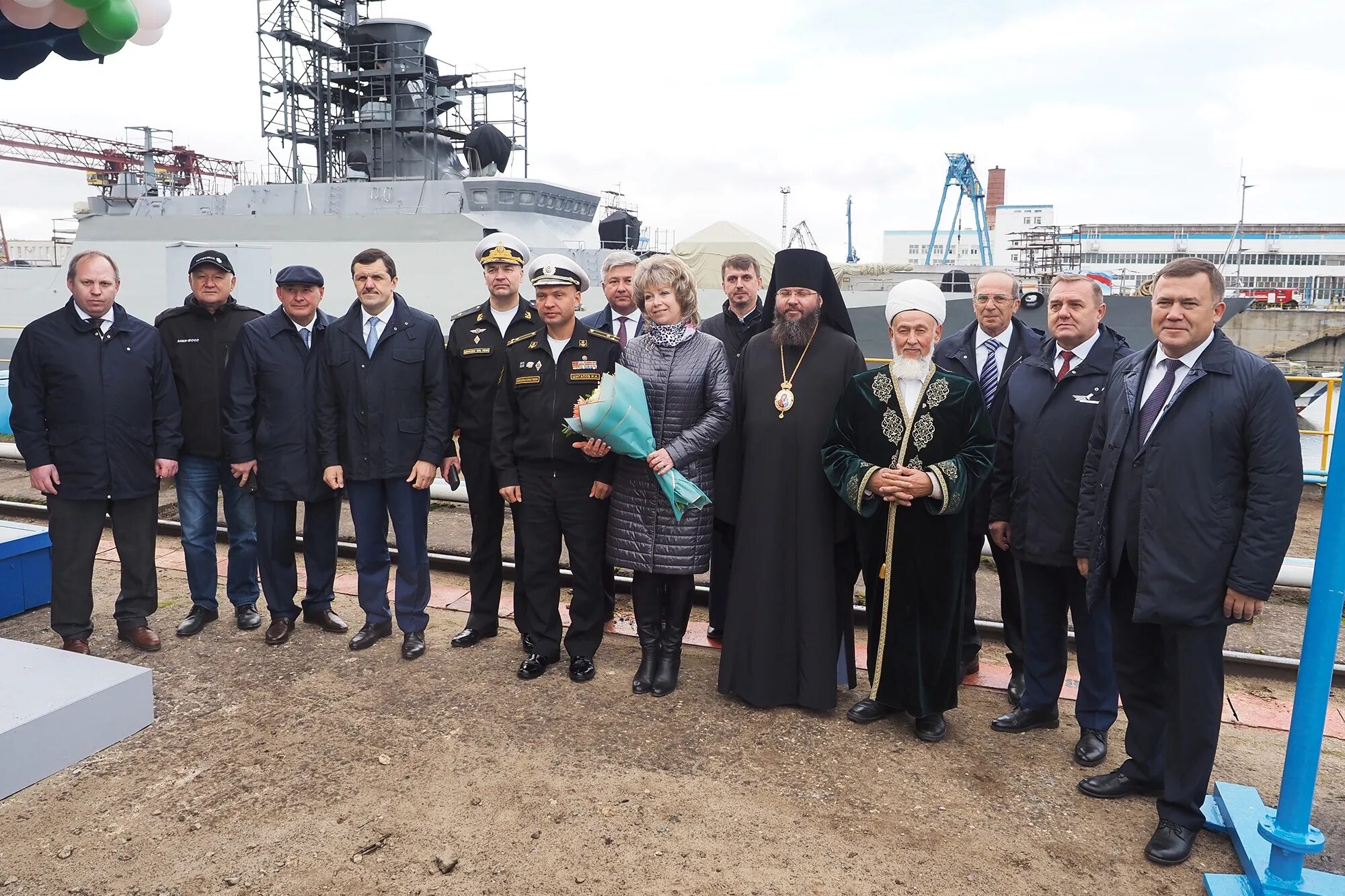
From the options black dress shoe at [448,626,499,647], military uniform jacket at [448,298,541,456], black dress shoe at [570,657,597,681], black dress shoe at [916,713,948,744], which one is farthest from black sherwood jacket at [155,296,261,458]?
black dress shoe at [916,713,948,744]

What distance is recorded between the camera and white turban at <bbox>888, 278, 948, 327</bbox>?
3539 millimetres

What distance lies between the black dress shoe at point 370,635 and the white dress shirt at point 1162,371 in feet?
12.3

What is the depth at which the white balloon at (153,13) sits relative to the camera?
391 cm

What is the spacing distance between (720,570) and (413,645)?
165cm

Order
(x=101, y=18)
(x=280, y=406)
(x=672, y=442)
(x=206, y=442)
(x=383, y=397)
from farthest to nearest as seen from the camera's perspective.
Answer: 1. (x=206, y=442)
2. (x=280, y=406)
3. (x=383, y=397)
4. (x=672, y=442)
5. (x=101, y=18)

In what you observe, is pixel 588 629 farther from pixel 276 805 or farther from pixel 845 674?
pixel 276 805

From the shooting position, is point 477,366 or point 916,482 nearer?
point 916,482

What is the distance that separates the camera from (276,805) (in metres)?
3.06

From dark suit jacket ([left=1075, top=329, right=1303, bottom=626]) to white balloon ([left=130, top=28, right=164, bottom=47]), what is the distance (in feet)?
15.3

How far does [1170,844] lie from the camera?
9.12 feet

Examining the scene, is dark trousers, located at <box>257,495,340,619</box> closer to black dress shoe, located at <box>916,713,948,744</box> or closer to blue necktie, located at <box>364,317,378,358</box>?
blue necktie, located at <box>364,317,378,358</box>

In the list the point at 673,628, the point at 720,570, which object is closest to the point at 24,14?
the point at 673,628

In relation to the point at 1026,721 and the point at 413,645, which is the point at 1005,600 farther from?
the point at 413,645

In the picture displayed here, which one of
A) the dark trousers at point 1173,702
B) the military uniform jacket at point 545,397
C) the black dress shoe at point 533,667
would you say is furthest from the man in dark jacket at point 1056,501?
the black dress shoe at point 533,667
